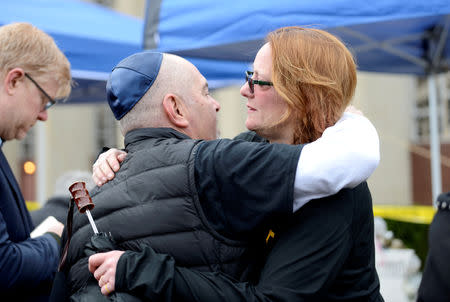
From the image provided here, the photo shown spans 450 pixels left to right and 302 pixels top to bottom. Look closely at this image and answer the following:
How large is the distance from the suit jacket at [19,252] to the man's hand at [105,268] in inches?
24.2

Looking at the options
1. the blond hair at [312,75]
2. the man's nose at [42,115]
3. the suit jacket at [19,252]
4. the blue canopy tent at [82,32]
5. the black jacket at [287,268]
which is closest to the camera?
the black jacket at [287,268]

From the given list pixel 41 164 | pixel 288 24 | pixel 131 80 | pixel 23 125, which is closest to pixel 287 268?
pixel 131 80

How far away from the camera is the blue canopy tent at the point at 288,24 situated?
3.37m

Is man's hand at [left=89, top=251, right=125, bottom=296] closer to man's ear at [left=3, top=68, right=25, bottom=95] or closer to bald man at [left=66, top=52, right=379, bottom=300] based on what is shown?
bald man at [left=66, top=52, right=379, bottom=300]

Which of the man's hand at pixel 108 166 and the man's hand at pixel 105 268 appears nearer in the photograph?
the man's hand at pixel 105 268

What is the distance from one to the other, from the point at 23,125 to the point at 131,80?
2.87 ft

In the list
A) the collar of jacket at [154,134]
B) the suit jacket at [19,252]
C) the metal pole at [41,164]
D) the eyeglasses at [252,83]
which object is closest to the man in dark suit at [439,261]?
the eyeglasses at [252,83]

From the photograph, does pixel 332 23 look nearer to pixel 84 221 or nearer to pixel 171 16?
pixel 171 16

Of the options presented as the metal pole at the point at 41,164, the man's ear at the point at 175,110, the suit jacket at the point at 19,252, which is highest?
the man's ear at the point at 175,110

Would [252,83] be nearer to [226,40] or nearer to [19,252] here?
[19,252]

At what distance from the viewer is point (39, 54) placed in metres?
2.20

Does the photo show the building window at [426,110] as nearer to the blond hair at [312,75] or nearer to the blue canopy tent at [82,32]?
the blue canopy tent at [82,32]

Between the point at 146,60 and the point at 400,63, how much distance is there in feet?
14.5

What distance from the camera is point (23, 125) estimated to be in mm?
2230
